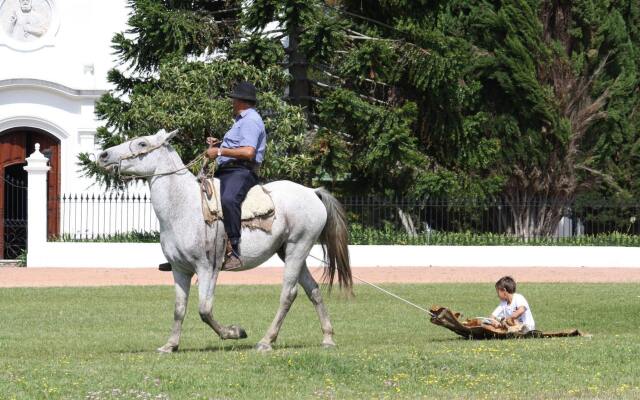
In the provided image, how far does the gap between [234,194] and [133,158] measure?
103cm

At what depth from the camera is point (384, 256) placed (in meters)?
30.0

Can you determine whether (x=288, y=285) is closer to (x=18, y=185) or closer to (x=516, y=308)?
(x=516, y=308)

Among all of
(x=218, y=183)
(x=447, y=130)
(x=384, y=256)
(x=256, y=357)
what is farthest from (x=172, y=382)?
(x=447, y=130)

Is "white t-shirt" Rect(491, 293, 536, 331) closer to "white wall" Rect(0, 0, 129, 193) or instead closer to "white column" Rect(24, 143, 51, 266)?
"white column" Rect(24, 143, 51, 266)

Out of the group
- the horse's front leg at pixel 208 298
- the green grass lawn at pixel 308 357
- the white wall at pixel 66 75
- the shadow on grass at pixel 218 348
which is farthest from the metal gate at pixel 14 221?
the horse's front leg at pixel 208 298

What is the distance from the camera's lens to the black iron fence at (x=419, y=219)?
3055cm

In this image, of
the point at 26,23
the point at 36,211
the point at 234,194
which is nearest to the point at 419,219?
the point at 36,211

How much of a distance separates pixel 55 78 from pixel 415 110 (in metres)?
10.1

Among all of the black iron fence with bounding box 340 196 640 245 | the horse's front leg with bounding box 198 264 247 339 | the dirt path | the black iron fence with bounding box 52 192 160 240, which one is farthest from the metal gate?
the horse's front leg with bounding box 198 264 247 339

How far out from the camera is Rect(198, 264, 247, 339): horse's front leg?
11.8m

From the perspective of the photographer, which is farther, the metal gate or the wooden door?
the wooden door

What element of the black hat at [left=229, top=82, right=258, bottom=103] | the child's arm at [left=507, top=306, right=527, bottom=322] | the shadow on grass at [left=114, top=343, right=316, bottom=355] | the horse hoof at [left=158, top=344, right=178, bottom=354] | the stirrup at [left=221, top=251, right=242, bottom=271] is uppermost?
the black hat at [left=229, top=82, right=258, bottom=103]

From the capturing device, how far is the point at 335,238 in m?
12.8

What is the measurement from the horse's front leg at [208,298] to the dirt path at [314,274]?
12570 mm
